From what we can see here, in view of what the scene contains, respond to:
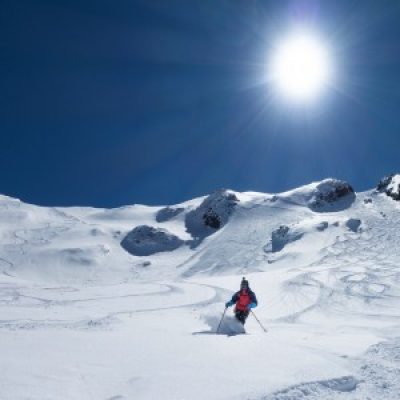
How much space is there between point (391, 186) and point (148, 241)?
151 feet

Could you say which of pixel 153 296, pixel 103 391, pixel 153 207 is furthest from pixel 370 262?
pixel 153 207

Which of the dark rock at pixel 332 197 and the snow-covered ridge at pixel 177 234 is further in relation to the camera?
the dark rock at pixel 332 197

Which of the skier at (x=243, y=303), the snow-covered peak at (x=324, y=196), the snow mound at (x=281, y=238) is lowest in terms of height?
the skier at (x=243, y=303)

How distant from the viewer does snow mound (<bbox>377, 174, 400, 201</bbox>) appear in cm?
7600

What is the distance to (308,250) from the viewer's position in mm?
54125

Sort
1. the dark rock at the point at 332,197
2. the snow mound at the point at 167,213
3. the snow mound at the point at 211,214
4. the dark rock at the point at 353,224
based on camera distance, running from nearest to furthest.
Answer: the dark rock at the point at 353,224 → the dark rock at the point at 332,197 → the snow mound at the point at 211,214 → the snow mound at the point at 167,213

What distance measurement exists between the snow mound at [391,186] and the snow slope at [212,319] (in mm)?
3895

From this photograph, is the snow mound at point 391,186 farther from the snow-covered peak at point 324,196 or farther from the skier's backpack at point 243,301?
the skier's backpack at point 243,301

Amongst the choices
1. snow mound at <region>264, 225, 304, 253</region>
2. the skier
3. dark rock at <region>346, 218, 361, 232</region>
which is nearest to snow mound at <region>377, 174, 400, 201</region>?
dark rock at <region>346, 218, 361, 232</region>

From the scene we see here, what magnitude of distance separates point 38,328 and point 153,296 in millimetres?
14657

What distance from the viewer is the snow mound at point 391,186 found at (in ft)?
249

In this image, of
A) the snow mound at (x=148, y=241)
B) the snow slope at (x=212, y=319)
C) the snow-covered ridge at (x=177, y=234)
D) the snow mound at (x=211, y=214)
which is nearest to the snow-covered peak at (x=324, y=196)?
the snow-covered ridge at (x=177, y=234)

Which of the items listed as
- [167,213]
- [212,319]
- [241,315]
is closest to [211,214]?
[167,213]

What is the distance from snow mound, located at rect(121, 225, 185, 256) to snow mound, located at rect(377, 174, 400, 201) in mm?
38799
